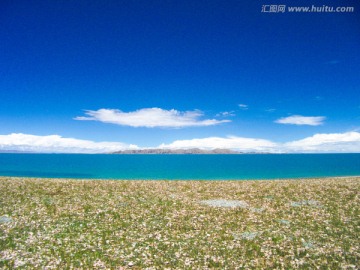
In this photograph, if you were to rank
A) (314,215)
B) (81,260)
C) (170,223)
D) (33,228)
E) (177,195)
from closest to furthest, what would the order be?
(81,260), (33,228), (170,223), (314,215), (177,195)

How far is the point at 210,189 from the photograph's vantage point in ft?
119

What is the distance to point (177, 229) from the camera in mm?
19297

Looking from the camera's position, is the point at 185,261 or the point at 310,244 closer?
the point at 185,261

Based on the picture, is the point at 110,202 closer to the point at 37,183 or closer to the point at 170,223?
the point at 170,223

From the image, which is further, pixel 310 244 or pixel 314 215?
pixel 314 215

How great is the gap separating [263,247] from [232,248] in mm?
1996

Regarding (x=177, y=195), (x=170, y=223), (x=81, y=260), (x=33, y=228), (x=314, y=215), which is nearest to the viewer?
(x=81, y=260)

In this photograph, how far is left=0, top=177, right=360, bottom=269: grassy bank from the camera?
14.5 meters

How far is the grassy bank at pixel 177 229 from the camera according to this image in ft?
47.4

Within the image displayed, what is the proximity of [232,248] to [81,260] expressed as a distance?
8.91m

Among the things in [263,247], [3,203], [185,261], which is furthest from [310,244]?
[3,203]

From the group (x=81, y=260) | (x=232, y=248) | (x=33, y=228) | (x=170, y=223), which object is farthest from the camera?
(x=170, y=223)

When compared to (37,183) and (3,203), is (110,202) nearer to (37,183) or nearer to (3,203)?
(3,203)

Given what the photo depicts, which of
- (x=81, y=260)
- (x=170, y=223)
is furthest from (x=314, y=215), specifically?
(x=81, y=260)
